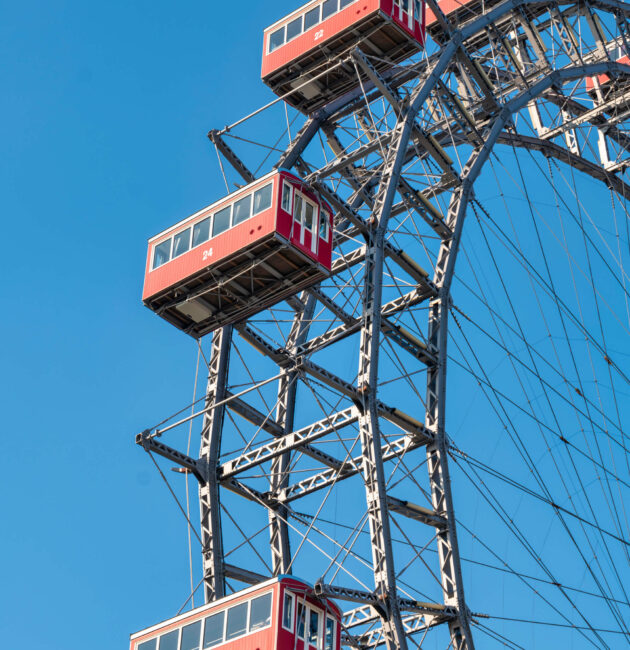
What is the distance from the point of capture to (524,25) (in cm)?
4466

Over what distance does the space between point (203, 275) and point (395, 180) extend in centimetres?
618

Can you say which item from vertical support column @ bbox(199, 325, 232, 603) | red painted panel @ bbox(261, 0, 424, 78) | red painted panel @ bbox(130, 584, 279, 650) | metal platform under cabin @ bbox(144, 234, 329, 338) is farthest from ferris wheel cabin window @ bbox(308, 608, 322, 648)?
red painted panel @ bbox(261, 0, 424, 78)

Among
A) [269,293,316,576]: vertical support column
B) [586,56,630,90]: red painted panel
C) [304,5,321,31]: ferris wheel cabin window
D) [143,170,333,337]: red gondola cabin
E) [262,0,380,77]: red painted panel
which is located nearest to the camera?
[143,170,333,337]: red gondola cabin

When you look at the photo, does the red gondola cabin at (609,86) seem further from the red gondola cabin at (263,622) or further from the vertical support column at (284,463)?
the red gondola cabin at (263,622)

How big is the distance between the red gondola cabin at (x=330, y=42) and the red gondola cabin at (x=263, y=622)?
16.8 metres

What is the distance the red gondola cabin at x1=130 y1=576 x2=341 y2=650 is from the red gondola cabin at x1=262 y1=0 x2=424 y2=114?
55.0ft

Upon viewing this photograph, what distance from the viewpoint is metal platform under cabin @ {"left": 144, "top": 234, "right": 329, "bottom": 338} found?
1331 inches

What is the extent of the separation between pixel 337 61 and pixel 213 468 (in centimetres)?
1280

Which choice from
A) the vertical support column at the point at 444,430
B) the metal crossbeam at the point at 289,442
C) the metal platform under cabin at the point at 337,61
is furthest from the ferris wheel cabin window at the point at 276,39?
the metal crossbeam at the point at 289,442

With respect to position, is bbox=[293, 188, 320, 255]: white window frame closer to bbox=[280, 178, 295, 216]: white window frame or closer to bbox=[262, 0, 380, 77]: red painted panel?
bbox=[280, 178, 295, 216]: white window frame

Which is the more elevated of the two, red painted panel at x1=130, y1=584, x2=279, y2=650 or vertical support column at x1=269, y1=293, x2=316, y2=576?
vertical support column at x1=269, y1=293, x2=316, y2=576

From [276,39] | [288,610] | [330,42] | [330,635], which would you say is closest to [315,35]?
[330,42]

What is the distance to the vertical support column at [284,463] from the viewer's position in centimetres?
3856

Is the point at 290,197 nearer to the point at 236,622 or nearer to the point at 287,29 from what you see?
the point at 287,29
